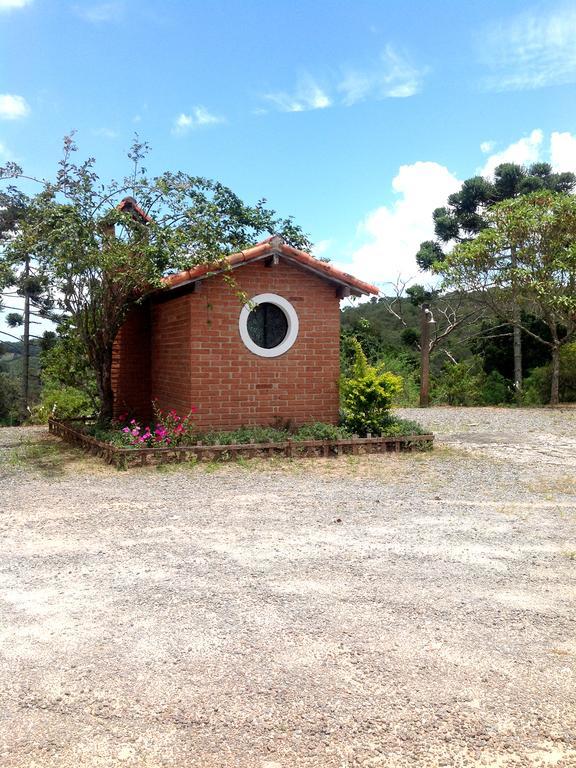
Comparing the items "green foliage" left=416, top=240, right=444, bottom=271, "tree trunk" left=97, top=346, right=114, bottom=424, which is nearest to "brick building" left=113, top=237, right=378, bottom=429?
"tree trunk" left=97, top=346, right=114, bottom=424

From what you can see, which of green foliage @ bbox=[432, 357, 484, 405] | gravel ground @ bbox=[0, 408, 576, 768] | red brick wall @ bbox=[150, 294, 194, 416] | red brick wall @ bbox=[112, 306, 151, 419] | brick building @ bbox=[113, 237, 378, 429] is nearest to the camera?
gravel ground @ bbox=[0, 408, 576, 768]

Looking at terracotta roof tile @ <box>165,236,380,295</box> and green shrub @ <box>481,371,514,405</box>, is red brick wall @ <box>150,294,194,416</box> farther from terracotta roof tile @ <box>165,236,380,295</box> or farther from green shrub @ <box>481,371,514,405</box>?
green shrub @ <box>481,371,514,405</box>

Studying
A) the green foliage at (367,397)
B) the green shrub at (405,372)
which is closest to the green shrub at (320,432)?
the green foliage at (367,397)

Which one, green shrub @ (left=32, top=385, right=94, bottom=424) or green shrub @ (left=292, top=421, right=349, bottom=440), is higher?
green shrub @ (left=32, top=385, right=94, bottom=424)

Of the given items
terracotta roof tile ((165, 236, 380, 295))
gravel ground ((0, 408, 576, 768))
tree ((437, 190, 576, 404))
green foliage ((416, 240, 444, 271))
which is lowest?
gravel ground ((0, 408, 576, 768))

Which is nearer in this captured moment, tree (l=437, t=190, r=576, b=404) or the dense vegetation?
the dense vegetation

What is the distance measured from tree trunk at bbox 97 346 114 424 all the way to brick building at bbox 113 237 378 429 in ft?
3.01

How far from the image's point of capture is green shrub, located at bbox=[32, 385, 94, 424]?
13320 mm

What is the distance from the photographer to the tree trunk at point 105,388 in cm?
1095

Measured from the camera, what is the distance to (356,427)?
33.6 feet

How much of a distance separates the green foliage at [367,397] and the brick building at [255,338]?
646mm

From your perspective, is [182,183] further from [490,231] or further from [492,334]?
[492,334]

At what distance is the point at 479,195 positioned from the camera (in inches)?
963

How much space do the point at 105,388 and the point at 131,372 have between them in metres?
1.25
